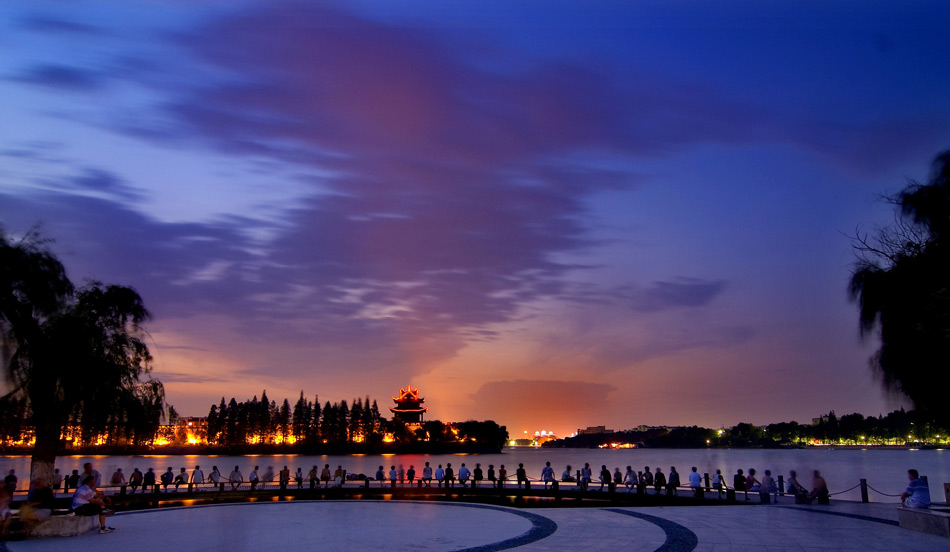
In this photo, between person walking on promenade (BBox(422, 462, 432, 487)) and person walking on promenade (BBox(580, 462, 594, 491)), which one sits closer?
person walking on promenade (BBox(580, 462, 594, 491))

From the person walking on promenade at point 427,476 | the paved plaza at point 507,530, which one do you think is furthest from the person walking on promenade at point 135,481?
the person walking on promenade at point 427,476

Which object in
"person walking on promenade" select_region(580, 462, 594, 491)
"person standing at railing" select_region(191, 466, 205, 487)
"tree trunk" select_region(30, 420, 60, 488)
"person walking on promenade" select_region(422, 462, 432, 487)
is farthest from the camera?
"person walking on promenade" select_region(422, 462, 432, 487)

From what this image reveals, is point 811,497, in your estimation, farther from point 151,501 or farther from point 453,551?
point 151,501

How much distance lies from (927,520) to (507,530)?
37.0 feet

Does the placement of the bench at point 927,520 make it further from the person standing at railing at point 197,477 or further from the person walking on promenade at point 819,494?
the person standing at railing at point 197,477

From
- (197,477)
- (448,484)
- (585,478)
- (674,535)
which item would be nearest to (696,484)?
(585,478)

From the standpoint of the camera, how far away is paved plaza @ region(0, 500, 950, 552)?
1656 cm

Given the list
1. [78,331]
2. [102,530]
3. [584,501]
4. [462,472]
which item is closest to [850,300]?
[584,501]

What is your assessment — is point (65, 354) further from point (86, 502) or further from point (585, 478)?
point (585, 478)

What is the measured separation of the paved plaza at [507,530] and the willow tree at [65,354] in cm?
690

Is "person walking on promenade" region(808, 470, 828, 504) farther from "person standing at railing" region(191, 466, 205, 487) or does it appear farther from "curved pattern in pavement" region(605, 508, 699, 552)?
"person standing at railing" region(191, 466, 205, 487)

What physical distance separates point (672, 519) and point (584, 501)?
11208mm

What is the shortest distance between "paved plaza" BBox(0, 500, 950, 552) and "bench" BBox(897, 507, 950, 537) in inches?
12.5

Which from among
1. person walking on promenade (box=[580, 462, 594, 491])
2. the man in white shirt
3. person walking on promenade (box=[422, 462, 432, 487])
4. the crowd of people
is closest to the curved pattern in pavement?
the crowd of people
